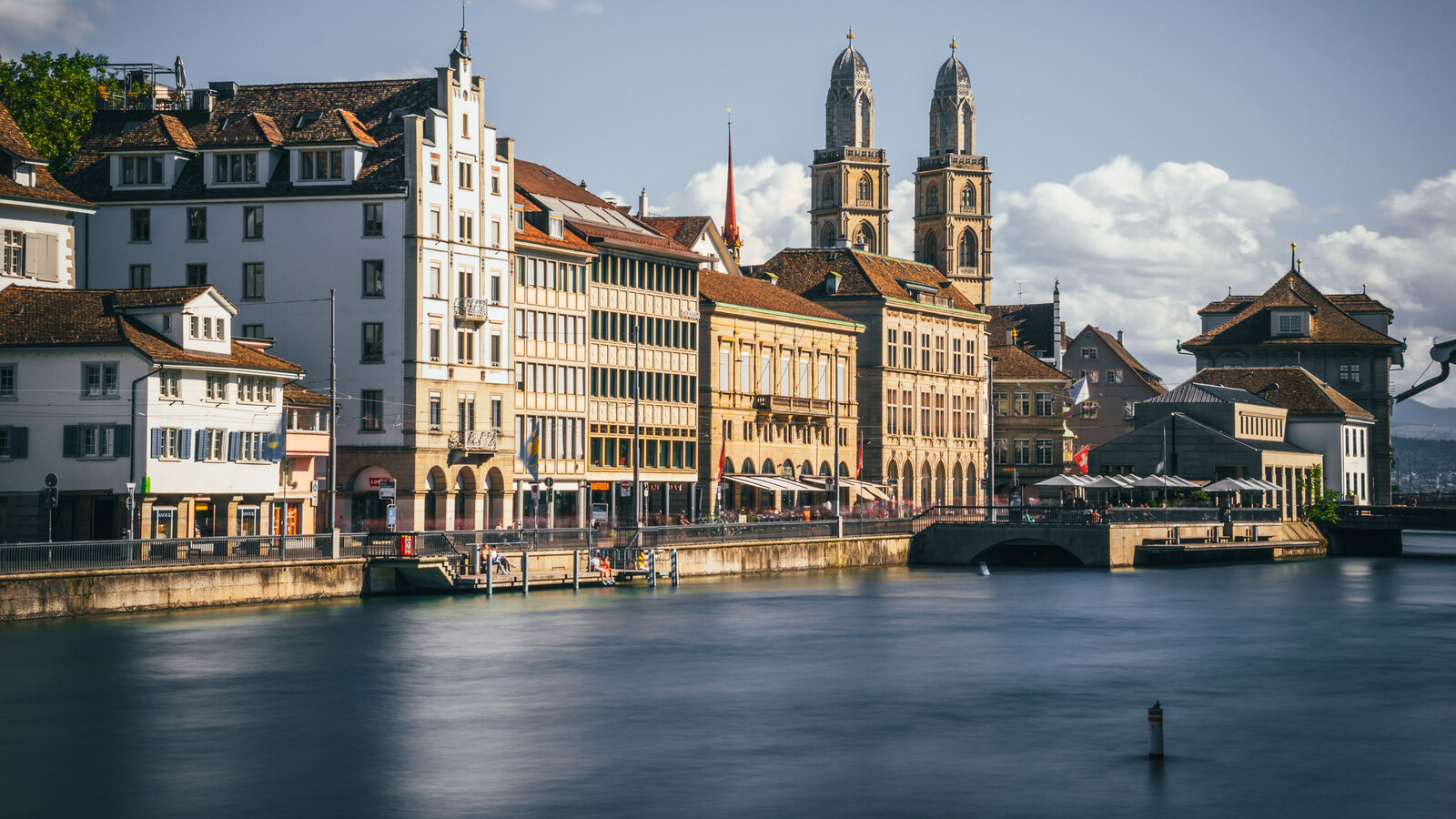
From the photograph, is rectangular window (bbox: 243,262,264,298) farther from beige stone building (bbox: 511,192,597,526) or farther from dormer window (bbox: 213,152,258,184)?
beige stone building (bbox: 511,192,597,526)

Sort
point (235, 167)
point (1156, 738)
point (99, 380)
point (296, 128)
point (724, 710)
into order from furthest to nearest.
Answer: point (296, 128)
point (235, 167)
point (99, 380)
point (724, 710)
point (1156, 738)

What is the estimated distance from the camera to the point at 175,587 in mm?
71562

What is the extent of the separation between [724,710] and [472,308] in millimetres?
50108

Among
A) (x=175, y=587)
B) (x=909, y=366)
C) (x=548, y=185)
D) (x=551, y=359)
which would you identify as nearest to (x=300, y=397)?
(x=175, y=587)

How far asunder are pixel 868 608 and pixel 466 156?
103 feet

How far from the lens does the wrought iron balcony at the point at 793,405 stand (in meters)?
131

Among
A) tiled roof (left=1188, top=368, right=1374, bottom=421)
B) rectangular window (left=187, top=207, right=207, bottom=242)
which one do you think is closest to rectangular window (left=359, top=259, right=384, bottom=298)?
rectangular window (left=187, top=207, right=207, bottom=242)

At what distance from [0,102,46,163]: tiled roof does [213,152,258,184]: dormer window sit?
435 inches

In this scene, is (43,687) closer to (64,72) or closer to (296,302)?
(296,302)

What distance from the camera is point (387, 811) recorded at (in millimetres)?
39188

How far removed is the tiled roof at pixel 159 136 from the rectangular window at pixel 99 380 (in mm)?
21667

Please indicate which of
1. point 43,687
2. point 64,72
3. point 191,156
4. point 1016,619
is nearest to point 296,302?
point 191,156

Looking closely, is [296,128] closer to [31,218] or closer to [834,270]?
[31,218]

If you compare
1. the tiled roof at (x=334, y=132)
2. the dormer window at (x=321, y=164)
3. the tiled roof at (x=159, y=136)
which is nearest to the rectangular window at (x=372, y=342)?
the dormer window at (x=321, y=164)
